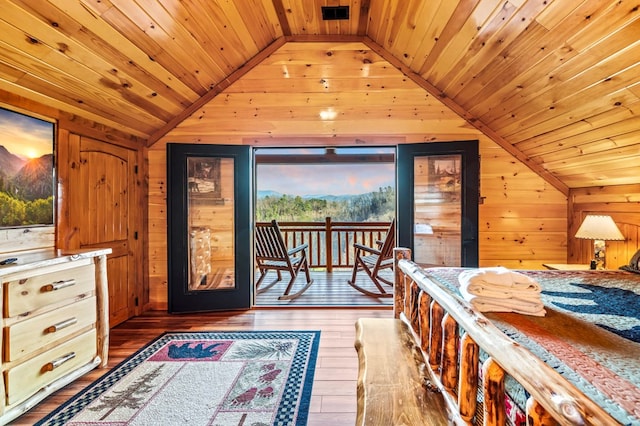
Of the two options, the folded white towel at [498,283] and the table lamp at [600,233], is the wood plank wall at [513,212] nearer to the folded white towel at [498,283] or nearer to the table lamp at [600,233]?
the table lamp at [600,233]

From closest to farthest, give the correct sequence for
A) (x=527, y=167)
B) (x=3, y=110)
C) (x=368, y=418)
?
(x=368, y=418)
(x=3, y=110)
(x=527, y=167)

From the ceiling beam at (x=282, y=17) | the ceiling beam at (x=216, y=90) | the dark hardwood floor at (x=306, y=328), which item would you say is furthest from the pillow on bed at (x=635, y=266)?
the ceiling beam at (x=216, y=90)

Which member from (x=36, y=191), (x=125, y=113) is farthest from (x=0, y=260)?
(x=125, y=113)

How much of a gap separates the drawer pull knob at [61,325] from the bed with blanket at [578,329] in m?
2.16

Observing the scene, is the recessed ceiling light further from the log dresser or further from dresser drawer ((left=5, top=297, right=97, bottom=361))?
dresser drawer ((left=5, top=297, right=97, bottom=361))

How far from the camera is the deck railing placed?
5.68m

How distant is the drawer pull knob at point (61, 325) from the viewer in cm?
185

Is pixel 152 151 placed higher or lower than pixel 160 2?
lower

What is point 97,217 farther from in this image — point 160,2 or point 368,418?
point 368,418

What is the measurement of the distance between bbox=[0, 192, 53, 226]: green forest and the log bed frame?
2.41 meters

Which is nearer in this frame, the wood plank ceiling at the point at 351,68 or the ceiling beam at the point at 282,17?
the wood plank ceiling at the point at 351,68

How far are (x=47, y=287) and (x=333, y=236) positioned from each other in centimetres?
441

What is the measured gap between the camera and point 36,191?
7.48 ft

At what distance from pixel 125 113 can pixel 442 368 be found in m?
3.25
